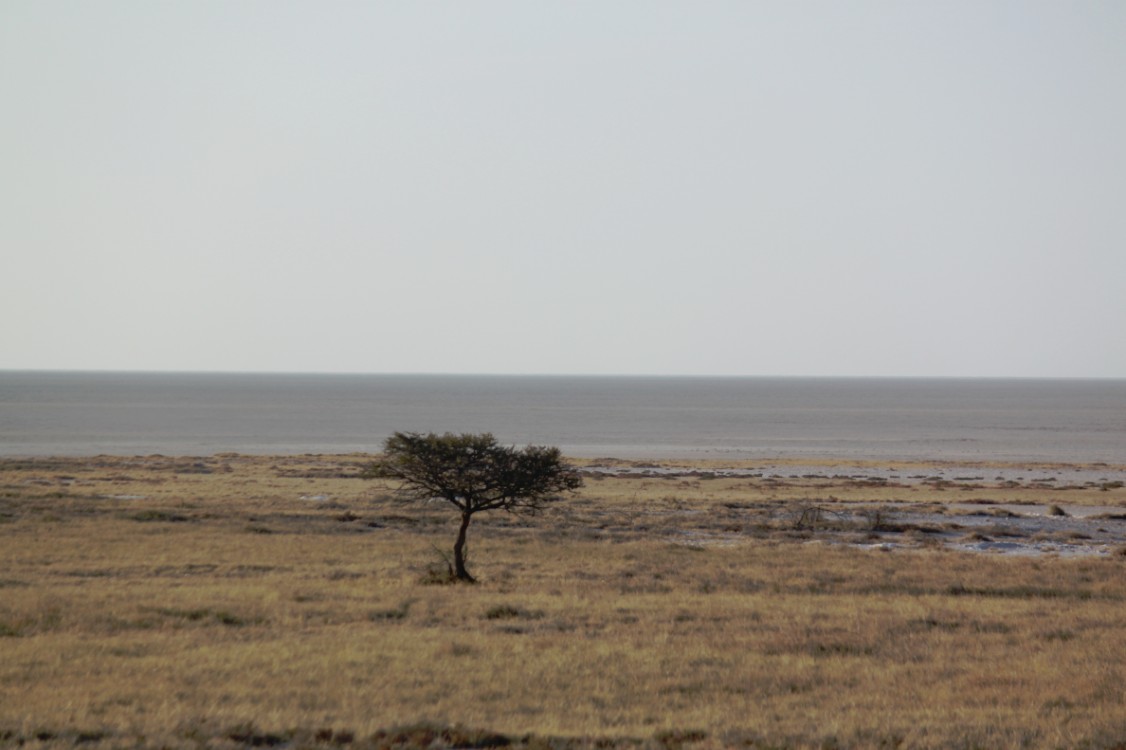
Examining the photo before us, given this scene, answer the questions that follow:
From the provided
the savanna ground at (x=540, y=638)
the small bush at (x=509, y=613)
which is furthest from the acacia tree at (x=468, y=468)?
the small bush at (x=509, y=613)

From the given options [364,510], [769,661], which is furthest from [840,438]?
[769,661]

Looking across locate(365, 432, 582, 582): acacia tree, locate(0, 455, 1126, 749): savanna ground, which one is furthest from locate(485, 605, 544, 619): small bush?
locate(365, 432, 582, 582): acacia tree

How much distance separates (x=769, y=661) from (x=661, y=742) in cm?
600

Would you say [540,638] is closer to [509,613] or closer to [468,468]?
[509,613]

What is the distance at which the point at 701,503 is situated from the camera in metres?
56.9

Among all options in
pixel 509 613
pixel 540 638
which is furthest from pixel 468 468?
pixel 540 638

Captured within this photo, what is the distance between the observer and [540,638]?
19422 millimetres

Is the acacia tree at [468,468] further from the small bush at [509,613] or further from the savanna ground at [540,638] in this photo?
the small bush at [509,613]

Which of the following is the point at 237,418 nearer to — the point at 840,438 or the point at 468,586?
the point at 840,438

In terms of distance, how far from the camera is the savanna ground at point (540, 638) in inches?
499

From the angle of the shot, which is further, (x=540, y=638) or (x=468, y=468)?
(x=468, y=468)

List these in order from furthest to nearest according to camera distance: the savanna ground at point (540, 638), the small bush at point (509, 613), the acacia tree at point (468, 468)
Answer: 1. the acacia tree at point (468, 468)
2. the small bush at point (509, 613)
3. the savanna ground at point (540, 638)

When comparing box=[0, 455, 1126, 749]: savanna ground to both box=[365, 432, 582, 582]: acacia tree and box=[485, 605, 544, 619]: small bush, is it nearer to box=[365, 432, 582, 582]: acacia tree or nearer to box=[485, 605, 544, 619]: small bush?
box=[485, 605, 544, 619]: small bush

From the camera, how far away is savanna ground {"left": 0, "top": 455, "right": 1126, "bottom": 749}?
41.6ft
